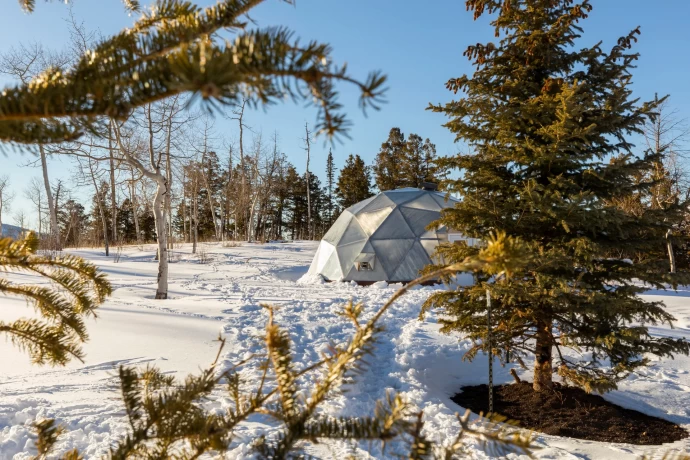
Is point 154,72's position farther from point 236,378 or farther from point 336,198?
point 336,198

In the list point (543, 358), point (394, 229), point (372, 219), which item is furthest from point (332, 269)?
point (543, 358)

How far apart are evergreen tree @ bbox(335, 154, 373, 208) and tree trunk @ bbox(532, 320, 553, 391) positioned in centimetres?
3402

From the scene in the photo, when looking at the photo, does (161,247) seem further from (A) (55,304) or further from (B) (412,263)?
(A) (55,304)

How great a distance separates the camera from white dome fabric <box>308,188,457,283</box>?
1488 centimetres

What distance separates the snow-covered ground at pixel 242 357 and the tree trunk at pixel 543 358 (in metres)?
0.89

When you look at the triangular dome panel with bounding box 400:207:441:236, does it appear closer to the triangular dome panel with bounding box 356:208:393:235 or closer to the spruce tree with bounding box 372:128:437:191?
the triangular dome panel with bounding box 356:208:393:235

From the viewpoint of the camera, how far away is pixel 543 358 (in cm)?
579

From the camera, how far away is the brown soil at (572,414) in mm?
4543

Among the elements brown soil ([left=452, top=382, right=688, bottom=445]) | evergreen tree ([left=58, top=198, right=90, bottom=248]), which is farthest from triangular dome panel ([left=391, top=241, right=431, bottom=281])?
evergreen tree ([left=58, top=198, right=90, bottom=248])

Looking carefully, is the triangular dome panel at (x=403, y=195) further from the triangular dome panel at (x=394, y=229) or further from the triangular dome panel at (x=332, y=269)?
the triangular dome panel at (x=332, y=269)

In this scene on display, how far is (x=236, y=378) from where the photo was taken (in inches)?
42.5

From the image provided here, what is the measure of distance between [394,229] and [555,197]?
11.1m

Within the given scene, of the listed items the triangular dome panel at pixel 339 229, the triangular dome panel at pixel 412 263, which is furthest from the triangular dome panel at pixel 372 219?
the triangular dome panel at pixel 412 263

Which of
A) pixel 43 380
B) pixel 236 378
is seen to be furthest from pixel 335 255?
pixel 236 378
